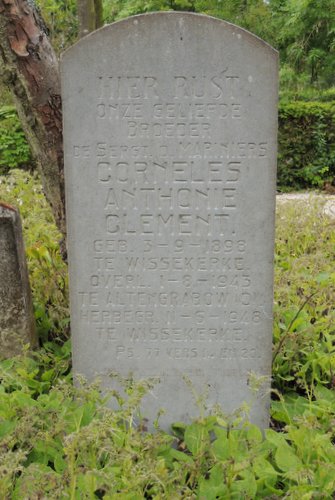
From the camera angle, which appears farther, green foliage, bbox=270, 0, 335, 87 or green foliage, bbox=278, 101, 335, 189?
green foliage, bbox=270, 0, 335, 87

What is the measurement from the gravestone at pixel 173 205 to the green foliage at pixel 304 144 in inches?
339

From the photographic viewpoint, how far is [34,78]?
10.5 ft

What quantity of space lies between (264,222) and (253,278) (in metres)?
0.25

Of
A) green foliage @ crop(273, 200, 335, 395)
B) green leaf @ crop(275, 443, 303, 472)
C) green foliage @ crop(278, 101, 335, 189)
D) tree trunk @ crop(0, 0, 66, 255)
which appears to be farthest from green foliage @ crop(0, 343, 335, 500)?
green foliage @ crop(278, 101, 335, 189)

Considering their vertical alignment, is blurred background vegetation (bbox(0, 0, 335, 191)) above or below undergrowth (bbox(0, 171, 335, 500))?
above

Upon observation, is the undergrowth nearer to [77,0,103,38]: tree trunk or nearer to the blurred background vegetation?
[77,0,103,38]: tree trunk

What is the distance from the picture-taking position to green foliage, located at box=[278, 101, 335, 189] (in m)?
10.9

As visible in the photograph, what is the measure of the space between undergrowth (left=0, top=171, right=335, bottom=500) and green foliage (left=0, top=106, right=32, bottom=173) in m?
7.38

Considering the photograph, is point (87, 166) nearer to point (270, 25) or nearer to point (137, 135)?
point (137, 135)

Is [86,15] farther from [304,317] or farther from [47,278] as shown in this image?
[304,317]

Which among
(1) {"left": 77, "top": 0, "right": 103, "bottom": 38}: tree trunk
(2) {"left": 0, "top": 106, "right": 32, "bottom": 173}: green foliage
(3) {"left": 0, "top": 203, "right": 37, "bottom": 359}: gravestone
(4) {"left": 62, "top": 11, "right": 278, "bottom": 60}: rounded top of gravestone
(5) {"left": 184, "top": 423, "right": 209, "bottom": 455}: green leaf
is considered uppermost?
(1) {"left": 77, "top": 0, "right": 103, "bottom": 38}: tree trunk

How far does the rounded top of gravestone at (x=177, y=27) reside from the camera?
7.54 ft

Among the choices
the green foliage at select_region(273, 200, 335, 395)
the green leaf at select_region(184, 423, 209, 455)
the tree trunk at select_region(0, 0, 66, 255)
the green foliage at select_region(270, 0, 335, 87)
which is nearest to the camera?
the green leaf at select_region(184, 423, 209, 455)

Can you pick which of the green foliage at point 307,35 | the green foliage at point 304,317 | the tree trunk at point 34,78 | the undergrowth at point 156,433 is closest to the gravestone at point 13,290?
A: the undergrowth at point 156,433
